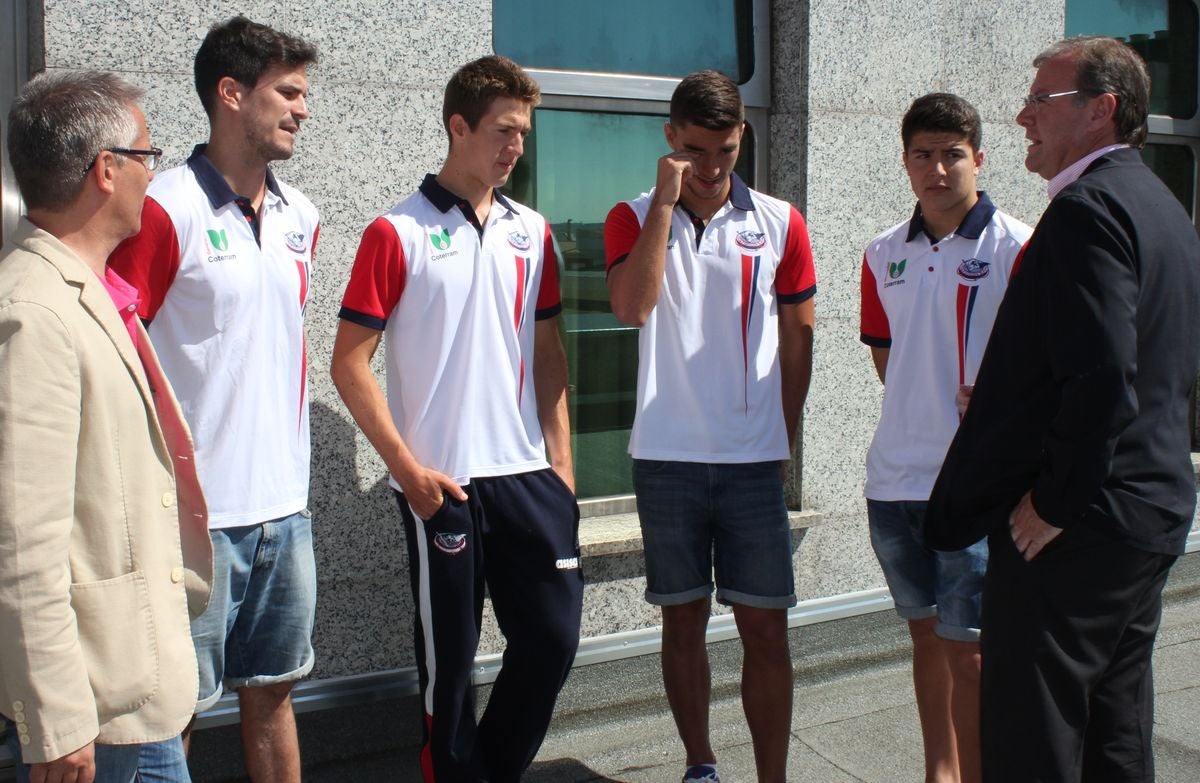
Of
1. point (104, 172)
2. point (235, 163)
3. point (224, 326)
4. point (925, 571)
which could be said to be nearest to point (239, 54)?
→ point (235, 163)

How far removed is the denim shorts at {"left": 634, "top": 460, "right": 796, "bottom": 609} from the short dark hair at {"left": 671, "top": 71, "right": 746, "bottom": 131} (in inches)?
40.5

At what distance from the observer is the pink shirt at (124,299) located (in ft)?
7.14

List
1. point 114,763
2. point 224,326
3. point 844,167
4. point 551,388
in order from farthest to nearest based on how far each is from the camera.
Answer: point 844,167 → point 551,388 → point 224,326 → point 114,763

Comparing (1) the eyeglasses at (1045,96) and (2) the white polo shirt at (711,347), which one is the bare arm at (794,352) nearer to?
(2) the white polo shirt at (711,347)

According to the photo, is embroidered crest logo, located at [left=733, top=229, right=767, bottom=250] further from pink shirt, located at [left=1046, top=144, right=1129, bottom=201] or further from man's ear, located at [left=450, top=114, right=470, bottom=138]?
pink shirt, located at [left=1046, top=144, right=1129, bottom=201]

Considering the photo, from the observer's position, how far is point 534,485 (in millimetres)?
3275

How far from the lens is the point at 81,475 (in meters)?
1.94

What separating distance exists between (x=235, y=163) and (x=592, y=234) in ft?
6.20

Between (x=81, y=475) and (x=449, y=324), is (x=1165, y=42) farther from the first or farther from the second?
(x=81, y=475)

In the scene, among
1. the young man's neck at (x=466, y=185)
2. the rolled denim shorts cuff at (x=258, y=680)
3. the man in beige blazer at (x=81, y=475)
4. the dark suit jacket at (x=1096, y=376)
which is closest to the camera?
the man in beige blazer at (x=81, y=475)

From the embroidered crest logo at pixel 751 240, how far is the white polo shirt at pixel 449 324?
2.34 feet

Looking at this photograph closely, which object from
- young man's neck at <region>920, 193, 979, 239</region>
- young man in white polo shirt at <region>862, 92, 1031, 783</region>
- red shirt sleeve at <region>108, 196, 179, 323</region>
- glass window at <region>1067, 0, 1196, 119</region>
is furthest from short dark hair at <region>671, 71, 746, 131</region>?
glass window at <region>1067, 0, 1196, 119</region>

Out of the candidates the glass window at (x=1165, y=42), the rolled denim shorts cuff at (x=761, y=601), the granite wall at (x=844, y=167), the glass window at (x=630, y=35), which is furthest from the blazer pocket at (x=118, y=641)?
the glass window at (x=1165, y=42)

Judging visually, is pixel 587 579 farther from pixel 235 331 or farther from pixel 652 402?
pixel 235 331
